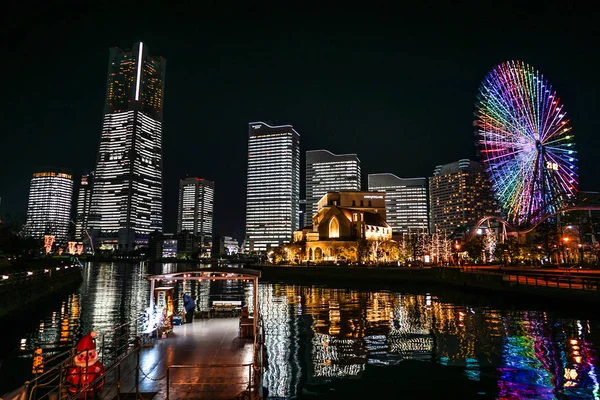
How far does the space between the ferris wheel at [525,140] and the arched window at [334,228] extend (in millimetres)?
66787

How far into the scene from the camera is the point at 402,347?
2512cm

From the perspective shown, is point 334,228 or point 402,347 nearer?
point 402,347

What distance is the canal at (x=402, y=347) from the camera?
17578 mm

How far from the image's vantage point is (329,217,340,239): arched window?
130 m

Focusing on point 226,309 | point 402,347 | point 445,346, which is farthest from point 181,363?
point 445,346

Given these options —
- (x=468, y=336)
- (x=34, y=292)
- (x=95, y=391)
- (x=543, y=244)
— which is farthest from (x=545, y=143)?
(x=34, y=292)

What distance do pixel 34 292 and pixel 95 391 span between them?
4284 cm

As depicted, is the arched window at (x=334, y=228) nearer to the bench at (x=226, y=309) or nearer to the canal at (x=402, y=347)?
the canal at (x=402, y=347)

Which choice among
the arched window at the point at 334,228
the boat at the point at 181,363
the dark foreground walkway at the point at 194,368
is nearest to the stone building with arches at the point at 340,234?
the arched window at the point at 334,228

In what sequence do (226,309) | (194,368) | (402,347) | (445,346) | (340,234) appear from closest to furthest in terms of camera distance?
(194,368)
(402,347)
(445,346)
(226,309)
(340,234)

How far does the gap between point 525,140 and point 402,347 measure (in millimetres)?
54631

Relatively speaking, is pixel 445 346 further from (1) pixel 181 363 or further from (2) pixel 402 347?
(1) pixel 181 363

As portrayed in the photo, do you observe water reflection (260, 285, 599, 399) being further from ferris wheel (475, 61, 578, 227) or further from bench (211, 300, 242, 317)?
ferris wheel (475, 61, 578, 227)

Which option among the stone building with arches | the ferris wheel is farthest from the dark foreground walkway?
the stone building with arches
